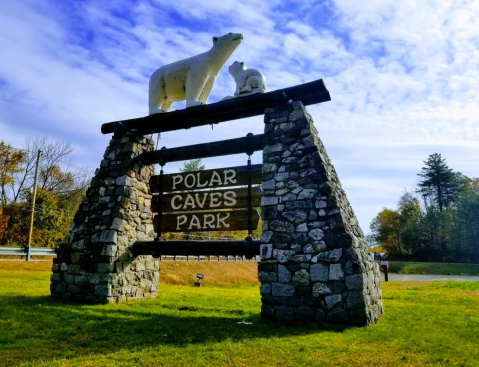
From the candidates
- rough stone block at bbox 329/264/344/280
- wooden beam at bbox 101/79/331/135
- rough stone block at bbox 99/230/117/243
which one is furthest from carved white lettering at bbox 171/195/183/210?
rough stone block at bbox 329/264/344/280

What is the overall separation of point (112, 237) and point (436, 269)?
107 ft

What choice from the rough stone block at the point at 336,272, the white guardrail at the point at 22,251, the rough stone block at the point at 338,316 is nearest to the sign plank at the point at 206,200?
the rough stone block at the point at 336,272

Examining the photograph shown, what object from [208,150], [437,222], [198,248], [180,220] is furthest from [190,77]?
[437,222]

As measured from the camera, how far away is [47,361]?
396cm

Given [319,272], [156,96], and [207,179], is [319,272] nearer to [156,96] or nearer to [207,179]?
[207,179]

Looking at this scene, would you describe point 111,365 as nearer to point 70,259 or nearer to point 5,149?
point 70,259

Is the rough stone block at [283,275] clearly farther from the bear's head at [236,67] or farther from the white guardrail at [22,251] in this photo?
the white guardrail at [22,251]

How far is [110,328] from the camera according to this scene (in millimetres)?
5508

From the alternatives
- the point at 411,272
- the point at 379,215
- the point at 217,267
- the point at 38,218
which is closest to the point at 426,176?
the point at 379,215

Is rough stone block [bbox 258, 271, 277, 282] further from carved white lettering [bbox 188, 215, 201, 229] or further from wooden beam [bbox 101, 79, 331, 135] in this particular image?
wooden beam [bbox 101, 79, 331, 135]

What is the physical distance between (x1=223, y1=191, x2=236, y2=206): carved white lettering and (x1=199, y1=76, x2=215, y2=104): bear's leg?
8.29 ft

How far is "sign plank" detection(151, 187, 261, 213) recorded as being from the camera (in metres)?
7.29

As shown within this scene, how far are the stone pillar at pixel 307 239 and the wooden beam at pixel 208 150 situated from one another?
435 millimetres

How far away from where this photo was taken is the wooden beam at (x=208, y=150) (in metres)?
7.36
